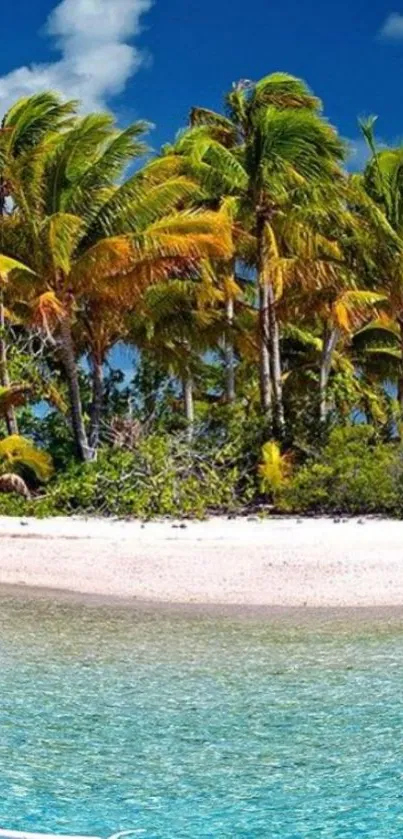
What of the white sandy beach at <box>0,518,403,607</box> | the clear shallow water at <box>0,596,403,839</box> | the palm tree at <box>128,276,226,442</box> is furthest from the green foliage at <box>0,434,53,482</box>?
the clear shallow water at <box>0,596,403,839</box>

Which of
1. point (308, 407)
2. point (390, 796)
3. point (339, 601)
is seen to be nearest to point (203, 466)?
point (308, 407)

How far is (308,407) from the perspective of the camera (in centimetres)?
2339

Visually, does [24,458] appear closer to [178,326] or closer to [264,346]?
[178,326]

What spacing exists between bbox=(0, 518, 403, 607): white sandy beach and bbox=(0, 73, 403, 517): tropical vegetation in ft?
9.63

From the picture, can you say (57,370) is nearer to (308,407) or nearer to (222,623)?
(308,407)

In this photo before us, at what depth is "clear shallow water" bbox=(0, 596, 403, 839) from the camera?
6.24 meters

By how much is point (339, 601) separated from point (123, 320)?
38.8 feet

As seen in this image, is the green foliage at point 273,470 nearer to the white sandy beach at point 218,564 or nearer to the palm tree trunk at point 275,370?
the palm tree trunk at point 275,370

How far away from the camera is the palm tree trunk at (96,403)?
74.4ft

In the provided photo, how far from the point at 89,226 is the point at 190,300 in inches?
141

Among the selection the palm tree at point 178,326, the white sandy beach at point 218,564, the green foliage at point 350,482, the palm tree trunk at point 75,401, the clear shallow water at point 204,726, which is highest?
the palm tree at point 178,326

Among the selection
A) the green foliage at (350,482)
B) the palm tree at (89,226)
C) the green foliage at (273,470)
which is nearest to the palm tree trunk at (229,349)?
the palm tree at (89,226)

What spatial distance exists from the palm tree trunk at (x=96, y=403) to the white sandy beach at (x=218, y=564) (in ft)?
16.7

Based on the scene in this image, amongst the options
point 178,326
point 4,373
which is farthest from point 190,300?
point 4,373
